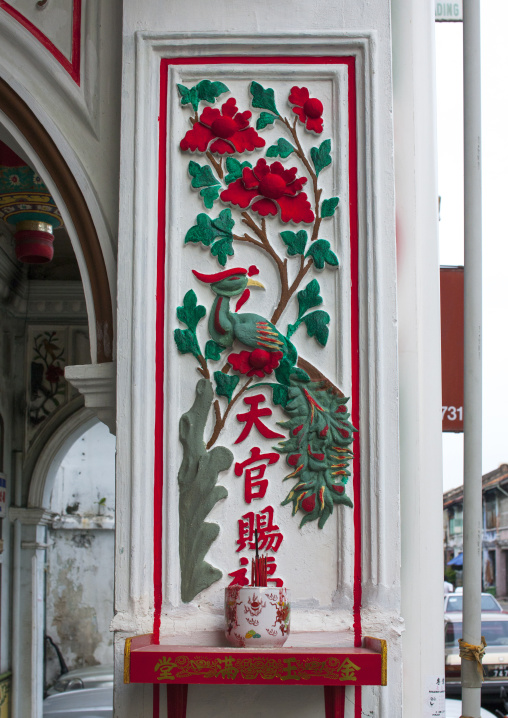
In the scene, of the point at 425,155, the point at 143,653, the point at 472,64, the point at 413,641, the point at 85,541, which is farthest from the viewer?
the point at 85,541

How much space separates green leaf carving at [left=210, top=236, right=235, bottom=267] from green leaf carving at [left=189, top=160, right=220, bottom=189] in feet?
0.53

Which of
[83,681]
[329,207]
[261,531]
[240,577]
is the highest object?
[329,207]

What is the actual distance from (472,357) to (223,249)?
869 millimetres

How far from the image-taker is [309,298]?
2.31 metres

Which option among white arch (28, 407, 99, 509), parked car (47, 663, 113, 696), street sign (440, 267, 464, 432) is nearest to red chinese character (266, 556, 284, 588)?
street sign (440, 267, 464, 432)

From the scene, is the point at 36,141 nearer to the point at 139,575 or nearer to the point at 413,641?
the point at 139,575

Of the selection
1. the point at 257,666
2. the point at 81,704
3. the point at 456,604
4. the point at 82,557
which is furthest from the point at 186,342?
the point at 82,557

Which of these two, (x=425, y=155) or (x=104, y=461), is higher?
(x=425, y=155)

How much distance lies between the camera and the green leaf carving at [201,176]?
2.36 m

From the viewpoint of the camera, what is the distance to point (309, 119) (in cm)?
239

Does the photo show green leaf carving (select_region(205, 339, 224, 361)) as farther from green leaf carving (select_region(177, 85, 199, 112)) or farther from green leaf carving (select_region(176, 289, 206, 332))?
green leaf carving (select_region(177, 85, 199, 112))

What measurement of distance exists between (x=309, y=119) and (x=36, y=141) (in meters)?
0.78

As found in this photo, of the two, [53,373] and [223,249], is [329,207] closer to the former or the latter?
[223,249]

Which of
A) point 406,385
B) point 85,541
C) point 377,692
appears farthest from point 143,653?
point 85,541
